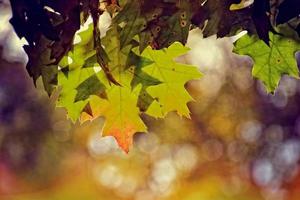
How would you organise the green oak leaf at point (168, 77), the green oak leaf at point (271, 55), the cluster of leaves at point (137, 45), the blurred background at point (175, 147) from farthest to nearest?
the blurred background at point (175, 147), the green oak leaf at point (168, 77), the green oak leaf at point (271, 55), the cluster of leaves at point (137, 45)

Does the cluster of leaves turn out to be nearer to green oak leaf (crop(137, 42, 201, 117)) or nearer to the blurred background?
green oak leaf (crop(137, 42, 201, 117))

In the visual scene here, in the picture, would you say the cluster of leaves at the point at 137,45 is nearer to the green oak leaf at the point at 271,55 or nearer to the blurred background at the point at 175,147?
the green oak leaf at the point at 271,55

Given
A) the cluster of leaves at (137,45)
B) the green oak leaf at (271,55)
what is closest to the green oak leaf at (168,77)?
the cluster of leaves at (137,45)

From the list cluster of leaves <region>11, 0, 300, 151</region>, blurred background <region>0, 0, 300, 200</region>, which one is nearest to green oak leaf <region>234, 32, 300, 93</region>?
cluster of leaves <region>11, 0, 300, 151</region>

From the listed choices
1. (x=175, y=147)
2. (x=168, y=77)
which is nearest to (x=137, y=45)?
(x=168, y=77)

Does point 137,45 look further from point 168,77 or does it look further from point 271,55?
point 271,55

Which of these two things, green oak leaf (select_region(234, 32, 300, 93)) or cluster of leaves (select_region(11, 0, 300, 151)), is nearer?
cluster of leaves (select_region(11, 0, 300, 151))
